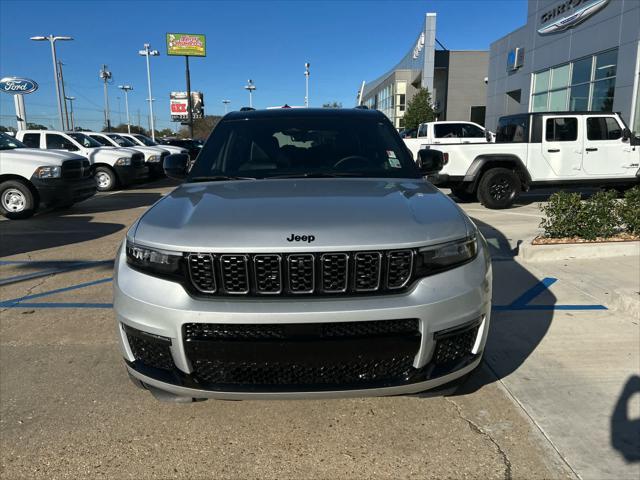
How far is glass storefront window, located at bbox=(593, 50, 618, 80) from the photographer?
56.3ft

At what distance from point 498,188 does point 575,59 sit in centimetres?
1337

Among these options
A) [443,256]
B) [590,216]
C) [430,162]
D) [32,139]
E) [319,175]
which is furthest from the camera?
[32,139]

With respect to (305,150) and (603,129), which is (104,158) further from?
(603,129)

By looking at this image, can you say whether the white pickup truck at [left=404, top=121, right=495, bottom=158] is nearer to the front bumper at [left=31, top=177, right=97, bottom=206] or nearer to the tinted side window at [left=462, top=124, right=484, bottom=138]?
the tinted side window at [left=462, top=124, right=484, bottom=138]

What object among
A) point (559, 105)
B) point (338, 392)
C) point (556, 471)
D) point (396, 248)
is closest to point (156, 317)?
point (338, 392)

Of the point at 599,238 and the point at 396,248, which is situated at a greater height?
the point at 396,248

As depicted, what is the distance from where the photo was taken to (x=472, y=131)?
17.5 meters

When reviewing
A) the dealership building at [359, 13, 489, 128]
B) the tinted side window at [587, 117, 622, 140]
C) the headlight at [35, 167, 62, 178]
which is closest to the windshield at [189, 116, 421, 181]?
the headlight at [35, 167, 62, 178]

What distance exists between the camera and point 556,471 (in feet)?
7.70

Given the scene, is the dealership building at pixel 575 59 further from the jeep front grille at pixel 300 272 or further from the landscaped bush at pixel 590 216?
the jeep front grille at pixel 300 272

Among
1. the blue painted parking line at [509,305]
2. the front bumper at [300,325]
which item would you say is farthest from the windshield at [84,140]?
the front bumper at [300,325]

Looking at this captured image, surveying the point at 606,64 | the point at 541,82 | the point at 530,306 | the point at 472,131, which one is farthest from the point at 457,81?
the point at 530,306

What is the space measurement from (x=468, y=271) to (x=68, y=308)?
156 inches

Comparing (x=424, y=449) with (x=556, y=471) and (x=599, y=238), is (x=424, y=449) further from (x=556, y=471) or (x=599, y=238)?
(x=599, y=238)
